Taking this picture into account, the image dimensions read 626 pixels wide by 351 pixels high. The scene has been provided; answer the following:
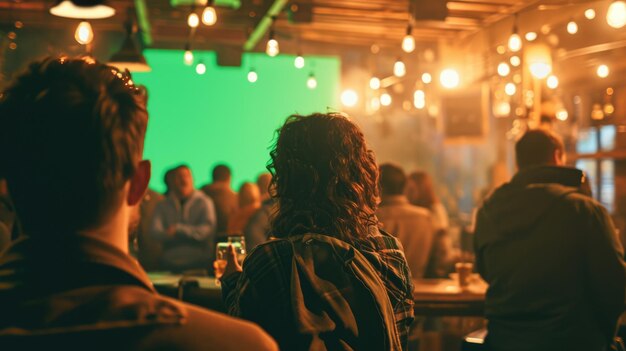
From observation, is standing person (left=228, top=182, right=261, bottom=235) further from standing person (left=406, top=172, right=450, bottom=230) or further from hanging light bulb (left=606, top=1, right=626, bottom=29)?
hanging light bulb (left=606, top=1, right=626, bottom=29)

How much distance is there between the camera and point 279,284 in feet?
7.07

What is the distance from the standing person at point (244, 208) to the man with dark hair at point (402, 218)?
1.29 m

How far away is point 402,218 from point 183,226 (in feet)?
6.65

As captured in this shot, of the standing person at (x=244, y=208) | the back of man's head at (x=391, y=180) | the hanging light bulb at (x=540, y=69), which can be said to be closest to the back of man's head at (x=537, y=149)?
the back of man's head at (x=391, y=180)

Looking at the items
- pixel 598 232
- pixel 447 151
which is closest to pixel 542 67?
pixel 598 232

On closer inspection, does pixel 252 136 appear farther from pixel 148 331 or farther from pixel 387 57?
pixel 148 331

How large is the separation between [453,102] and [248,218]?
224 inches

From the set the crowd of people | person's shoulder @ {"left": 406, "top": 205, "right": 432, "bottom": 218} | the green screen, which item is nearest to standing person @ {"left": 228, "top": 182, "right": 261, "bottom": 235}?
person's shoulder @ {"left": 406, "top": 205, "right": 432, "bottom": 218}

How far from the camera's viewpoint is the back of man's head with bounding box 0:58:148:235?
1.13m

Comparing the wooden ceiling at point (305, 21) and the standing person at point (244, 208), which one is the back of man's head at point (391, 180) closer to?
the standing person at point (244, 208)

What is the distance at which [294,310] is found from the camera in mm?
2104

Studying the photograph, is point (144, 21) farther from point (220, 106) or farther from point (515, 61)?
point (515, 61)

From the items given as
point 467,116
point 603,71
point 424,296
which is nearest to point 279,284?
point 424,296

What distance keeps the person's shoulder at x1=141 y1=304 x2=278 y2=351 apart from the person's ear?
0.25 m
